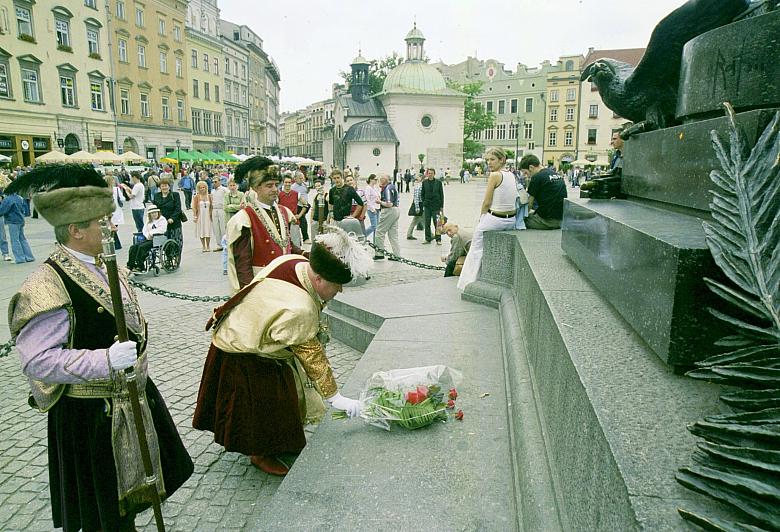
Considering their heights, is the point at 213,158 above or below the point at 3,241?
above

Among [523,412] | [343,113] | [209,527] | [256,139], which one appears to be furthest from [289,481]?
[256,139]

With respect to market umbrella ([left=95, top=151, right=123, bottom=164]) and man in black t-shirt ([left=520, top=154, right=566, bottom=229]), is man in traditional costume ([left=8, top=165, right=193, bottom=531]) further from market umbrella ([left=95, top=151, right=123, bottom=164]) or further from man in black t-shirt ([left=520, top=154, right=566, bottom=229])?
market umbrella ([left=95, top=151, right=123, bottom=164])

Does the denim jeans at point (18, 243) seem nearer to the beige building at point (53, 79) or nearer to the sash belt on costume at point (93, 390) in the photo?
the sash belt on costume at point (93, 390)

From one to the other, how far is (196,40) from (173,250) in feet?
180

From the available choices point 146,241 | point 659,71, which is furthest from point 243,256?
point 146,241

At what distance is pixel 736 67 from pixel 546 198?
4.13 m

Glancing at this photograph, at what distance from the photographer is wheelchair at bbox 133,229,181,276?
1009 centimetres

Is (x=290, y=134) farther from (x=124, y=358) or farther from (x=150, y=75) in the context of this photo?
(x=124, y=358)

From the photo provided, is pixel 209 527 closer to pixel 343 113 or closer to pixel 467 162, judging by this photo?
pixel 343 113

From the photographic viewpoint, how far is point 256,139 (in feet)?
261

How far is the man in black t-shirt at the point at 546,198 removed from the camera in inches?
263

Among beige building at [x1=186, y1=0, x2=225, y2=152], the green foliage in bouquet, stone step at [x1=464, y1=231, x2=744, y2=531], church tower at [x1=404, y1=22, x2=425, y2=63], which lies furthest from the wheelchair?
church tower at [x1=404, y1=22, x2=425, y2=63]

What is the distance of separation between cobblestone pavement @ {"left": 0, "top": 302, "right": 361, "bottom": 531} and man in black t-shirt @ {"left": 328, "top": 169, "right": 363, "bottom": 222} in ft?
17.8

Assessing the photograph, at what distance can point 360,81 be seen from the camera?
62875 millimetres
